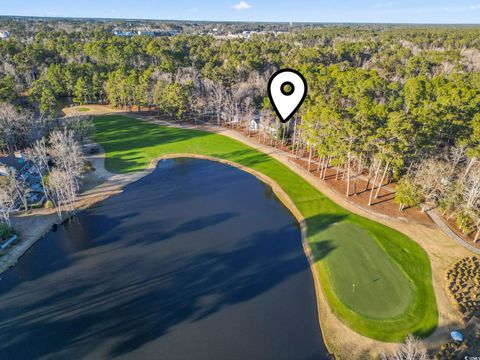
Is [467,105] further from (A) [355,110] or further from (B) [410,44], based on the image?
(B) [410,44]

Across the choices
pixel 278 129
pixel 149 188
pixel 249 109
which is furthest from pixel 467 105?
pixel 149 188

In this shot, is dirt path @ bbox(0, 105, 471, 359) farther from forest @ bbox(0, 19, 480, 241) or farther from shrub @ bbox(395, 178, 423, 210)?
forest @ bbox(0, 19, 480, 241)

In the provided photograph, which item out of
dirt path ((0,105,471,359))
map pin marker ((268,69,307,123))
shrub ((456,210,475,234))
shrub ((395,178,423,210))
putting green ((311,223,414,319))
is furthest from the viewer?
shrub ((395,178,423,210))

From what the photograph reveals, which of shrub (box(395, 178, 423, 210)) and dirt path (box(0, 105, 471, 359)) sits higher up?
shrub (box(395, 178, 423, 210))

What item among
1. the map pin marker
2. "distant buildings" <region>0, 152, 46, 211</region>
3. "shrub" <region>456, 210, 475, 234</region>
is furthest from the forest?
the map pin marker

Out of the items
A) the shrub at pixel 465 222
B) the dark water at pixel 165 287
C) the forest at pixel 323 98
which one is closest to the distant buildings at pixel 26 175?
the forest at pixel 323 98

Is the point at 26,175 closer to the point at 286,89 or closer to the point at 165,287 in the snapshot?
the point at 165,287
